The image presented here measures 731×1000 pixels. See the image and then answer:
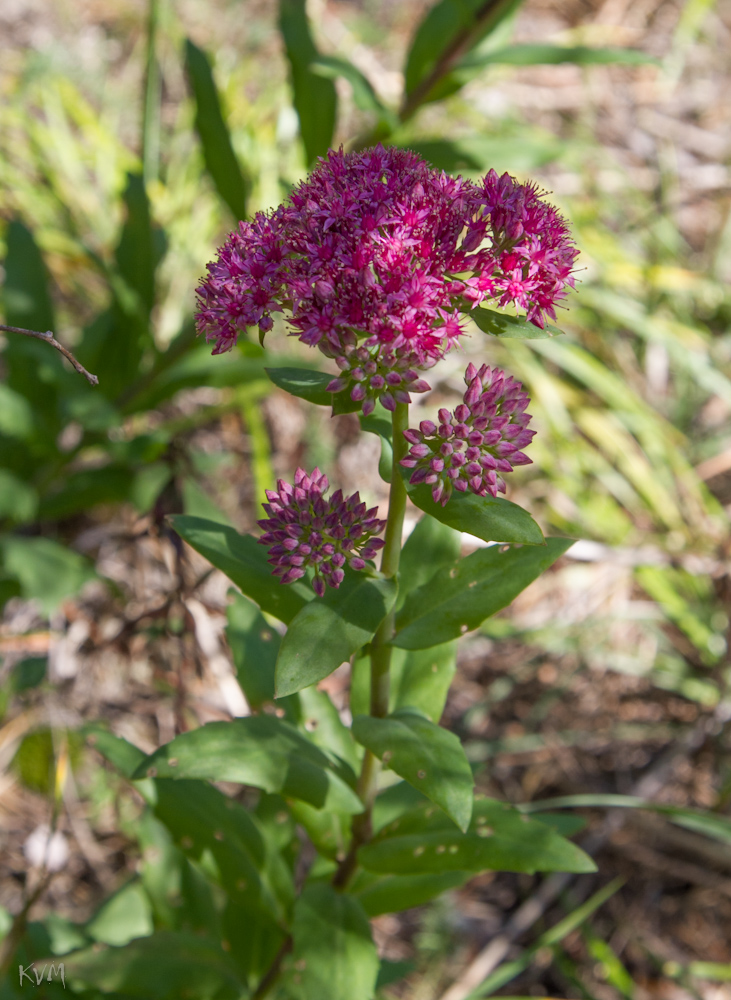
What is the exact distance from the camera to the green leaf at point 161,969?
1.43 metres

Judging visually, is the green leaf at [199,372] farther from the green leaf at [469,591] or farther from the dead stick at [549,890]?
the dead stick at [549,890]

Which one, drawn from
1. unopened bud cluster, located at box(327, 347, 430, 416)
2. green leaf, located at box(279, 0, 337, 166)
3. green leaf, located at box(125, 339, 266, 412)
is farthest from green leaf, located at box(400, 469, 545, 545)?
green leaf, located at box(279, 0, 337, 166)

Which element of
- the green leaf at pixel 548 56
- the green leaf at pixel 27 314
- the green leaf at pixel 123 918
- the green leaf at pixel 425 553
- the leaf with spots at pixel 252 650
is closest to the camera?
the green leaf at pixel 425 553

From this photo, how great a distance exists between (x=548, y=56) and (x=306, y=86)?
72cm

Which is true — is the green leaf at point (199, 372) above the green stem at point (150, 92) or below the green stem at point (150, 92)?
below

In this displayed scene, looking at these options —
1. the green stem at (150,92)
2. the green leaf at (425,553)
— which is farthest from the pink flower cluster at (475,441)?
the green stem at (150,92)

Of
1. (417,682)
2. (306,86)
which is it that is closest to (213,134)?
(306,86)

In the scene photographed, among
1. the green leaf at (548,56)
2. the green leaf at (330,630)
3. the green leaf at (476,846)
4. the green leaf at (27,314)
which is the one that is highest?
the green leaf at (548,56)

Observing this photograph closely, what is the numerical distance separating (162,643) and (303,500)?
65.0 inches

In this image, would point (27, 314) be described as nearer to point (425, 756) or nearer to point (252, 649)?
point (252, 649)

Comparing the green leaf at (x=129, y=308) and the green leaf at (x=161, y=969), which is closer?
the green leaf at (x=161, y=969)

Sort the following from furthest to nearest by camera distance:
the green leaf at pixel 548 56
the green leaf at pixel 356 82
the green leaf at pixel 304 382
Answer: the green leaf at pixel 548 56 → the green leaf at pixel 356 82 → the green leaf at pixel 304 382

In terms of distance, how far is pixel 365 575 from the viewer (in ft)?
3.94

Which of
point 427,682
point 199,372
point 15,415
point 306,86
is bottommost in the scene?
point 427,682
